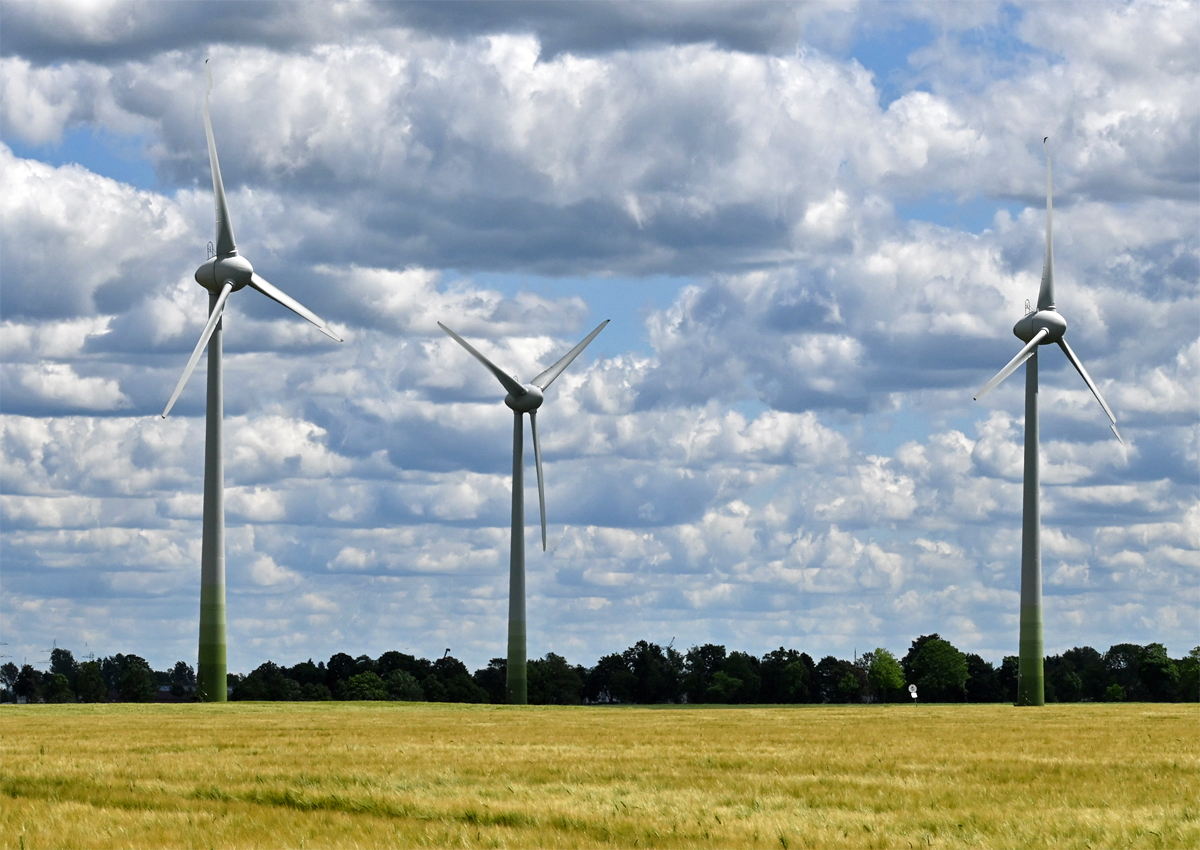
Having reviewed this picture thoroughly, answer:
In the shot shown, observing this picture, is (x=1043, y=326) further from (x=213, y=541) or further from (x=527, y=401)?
(x=213, y=541)

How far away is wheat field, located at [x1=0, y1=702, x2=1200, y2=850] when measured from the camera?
29375mm

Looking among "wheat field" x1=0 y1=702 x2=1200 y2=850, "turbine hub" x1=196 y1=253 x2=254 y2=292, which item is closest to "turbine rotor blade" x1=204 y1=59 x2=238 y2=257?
"turbine hub" x1=196 y1=253 x2=254 y2=292

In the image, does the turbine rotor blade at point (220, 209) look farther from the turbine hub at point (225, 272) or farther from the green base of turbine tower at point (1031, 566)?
the green base of turbine tower at point (1031, 566)

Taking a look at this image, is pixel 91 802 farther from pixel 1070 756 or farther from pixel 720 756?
pixel 1070 756

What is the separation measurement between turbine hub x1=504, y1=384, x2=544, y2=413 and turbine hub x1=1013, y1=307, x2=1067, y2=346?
37388mm

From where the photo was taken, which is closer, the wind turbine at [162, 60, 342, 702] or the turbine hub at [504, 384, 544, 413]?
the wind turbine at [162, 60, 342, 702]

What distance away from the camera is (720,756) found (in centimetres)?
4738

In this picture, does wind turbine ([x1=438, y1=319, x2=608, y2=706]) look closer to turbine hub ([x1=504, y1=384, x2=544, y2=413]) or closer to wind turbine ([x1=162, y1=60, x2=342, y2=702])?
turbine hub ([x1=504, y1=384, x2=544, y2=413])

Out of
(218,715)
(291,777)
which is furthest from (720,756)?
(218,715)

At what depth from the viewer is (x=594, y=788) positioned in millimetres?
37438

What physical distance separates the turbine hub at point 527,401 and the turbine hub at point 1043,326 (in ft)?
123

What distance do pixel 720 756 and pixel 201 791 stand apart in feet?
53.8

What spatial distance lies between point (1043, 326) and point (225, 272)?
194 ft

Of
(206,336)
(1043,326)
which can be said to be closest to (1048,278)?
(1043,326)
